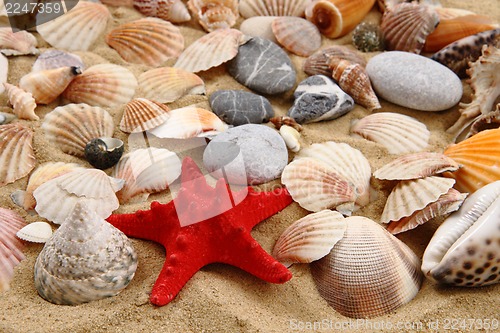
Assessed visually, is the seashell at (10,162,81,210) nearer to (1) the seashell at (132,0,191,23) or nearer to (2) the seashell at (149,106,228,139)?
(2) the seashell at (149,106,228,139)

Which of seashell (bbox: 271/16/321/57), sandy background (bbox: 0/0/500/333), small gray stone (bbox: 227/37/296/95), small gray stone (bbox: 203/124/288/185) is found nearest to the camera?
sandy background (bbox: 0/0/500/333)

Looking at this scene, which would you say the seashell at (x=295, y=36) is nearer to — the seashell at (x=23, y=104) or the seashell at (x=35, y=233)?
the seashell at (x=23, y=104)

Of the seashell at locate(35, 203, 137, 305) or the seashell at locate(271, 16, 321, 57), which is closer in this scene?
the seashell at locate(35, 203, 137, 305)

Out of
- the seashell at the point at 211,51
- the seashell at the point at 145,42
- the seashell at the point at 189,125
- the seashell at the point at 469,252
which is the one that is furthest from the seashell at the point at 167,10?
the seashell at the point at 469,252

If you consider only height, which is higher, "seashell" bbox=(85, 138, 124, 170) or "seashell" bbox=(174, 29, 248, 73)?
"seashell" bbox=(174, 29, 248, 73)

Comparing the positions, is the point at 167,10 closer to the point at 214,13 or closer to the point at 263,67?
the point at 214,13

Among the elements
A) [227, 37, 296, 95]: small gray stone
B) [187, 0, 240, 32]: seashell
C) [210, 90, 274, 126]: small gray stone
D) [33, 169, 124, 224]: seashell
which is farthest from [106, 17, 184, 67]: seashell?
[33, 169, 124, 224]: seashell

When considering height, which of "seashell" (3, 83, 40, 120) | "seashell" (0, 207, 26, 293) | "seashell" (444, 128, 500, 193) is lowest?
"seashell" (0, 207, 26, 293)
